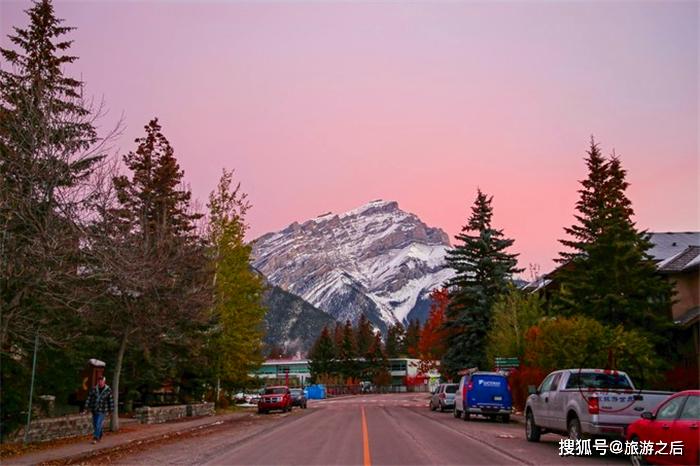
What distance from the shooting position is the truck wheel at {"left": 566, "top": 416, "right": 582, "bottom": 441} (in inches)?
596

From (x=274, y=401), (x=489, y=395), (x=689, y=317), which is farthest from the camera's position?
(x=274, y=401)

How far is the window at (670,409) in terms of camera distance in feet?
35.8

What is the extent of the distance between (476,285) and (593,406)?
3416cm

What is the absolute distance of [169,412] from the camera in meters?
31.3

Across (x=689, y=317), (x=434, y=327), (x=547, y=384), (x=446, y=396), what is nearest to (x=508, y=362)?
(x=446, y=396)

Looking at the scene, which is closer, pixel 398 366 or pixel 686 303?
pixel 686 303

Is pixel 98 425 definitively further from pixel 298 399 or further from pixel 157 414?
pixel 298 399

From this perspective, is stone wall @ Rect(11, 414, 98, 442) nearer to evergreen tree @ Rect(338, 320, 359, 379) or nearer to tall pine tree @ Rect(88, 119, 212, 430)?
tall pine tree @ Rect(88, 119, 212, 430)

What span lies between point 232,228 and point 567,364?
23.9m

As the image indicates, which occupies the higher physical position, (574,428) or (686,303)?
(686,303)

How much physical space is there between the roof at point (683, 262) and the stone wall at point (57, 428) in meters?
28.8

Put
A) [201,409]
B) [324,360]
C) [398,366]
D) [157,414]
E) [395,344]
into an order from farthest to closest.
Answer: [398,366] → [395,344] → [324,360] → [201,409] → [157,414]

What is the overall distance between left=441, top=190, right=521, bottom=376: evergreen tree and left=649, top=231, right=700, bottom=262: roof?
31.7 ft

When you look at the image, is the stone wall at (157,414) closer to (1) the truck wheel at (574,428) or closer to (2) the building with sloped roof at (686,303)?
(1) the truck wheel at (574,428)
